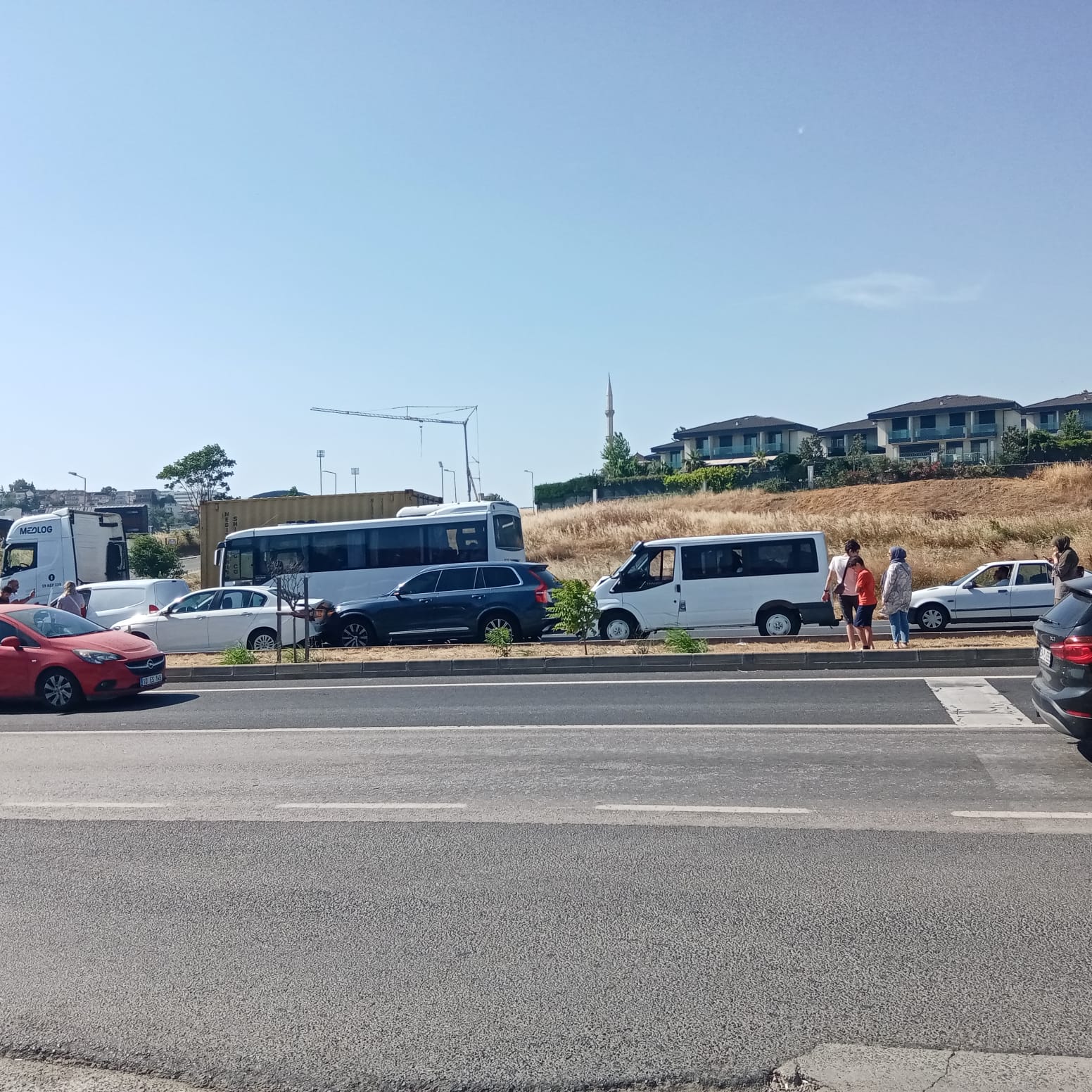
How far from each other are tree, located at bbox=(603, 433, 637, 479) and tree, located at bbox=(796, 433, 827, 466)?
1679cm

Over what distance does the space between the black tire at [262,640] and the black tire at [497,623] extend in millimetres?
3984

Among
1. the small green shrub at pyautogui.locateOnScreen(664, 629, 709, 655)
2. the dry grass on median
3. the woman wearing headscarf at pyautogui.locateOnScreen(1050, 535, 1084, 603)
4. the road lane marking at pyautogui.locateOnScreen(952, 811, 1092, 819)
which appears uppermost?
the woman wearing headscarf at pyautogui.locateOnScreen(1050, 535, 1084, 603)

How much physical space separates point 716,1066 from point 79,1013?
271 centimetres

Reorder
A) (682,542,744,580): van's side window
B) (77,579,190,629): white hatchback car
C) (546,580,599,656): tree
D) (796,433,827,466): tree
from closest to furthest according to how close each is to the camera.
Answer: (546,580,599,656): tree
(682,542,744,580): van's side window
(77,579,190,629): white hatchback car
(796,433,827,466): tree

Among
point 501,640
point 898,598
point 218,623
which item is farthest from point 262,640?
point 898,598

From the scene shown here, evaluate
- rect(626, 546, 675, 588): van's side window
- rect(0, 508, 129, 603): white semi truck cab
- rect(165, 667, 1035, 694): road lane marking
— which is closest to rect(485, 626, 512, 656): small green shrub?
rect(165, 667, 1035, 694): road lane marking

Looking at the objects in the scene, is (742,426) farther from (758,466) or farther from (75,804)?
(75,804)

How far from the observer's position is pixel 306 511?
3438 cm

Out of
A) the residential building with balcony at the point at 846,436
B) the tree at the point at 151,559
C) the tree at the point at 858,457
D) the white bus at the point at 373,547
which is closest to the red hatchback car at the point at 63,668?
the white bus at the point at 373,547

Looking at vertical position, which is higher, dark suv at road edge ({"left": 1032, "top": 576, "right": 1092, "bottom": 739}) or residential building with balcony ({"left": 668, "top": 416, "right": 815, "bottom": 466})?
residential building with balcony ({"left": 668, "top": 416, "right": 815, "bottom": 466})

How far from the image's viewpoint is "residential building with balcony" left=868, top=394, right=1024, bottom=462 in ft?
271

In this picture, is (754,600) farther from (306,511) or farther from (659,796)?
(306,511)

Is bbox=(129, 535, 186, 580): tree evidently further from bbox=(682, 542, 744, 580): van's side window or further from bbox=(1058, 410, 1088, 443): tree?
bbox=(1058, 410, 1088, 443): tree

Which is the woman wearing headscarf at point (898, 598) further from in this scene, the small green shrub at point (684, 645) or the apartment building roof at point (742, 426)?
the apartment building roof at point (742, 426)
